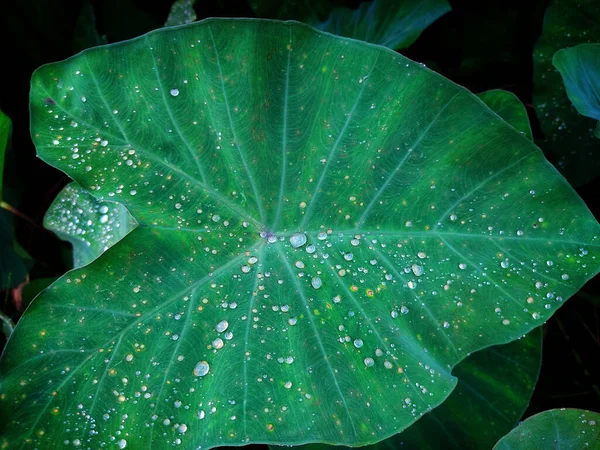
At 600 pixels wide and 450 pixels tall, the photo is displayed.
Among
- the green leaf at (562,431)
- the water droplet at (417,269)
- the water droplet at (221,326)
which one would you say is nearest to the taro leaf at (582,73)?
the water droplet at (417,269)

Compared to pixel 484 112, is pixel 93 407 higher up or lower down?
lower down

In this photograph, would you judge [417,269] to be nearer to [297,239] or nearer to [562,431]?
[297,239]

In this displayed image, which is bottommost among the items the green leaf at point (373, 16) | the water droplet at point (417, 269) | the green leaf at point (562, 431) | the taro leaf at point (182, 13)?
the green leaf at point (562, 431)

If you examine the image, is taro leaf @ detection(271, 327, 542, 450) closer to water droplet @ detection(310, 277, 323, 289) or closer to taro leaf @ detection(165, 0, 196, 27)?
water droplet @ detection(310, 277, 323, 289)

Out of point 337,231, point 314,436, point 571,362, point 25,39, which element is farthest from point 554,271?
point 25,39

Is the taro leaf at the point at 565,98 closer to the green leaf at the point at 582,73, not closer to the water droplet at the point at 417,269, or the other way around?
the green leaf at the point at 582,73

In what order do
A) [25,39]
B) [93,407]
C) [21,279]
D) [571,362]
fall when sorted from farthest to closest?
[571,362] → [25,39] → [21,279] → [93,407]

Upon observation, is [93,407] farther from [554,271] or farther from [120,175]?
[554,271]

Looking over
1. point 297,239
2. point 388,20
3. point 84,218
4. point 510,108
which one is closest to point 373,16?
point 388,20
